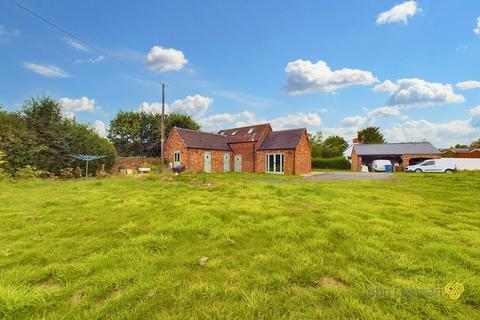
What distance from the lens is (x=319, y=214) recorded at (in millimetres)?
6133

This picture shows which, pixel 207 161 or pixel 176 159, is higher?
pixel 176 159

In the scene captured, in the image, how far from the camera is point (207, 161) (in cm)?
2623

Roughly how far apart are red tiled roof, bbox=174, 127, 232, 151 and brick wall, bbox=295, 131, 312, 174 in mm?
8073

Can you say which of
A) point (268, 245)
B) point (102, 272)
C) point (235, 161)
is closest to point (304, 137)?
point (235, 161)

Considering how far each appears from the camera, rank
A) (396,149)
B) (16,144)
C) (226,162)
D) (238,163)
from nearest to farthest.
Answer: (16,144), (226,162), (238,163), (396,149)

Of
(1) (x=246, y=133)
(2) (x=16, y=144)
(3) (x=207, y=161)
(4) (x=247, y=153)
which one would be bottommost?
(3) (x=207, y=161)

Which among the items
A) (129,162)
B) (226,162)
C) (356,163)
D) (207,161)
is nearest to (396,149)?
(356,163)

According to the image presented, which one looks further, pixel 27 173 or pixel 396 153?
pixel 396 153

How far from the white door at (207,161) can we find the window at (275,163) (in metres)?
5.88

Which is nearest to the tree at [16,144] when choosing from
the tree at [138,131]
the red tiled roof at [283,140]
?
the red tiled roof at [283,140]

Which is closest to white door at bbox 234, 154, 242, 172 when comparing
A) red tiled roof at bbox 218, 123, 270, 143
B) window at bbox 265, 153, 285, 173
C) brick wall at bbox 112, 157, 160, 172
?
red tiled roof at bbox 218, 123, 270, 143

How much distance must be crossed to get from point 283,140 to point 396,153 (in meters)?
22.5

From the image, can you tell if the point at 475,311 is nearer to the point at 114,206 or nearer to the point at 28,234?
the point at 28,234

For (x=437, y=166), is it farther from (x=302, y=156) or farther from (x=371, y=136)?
(x=371, y=136)
